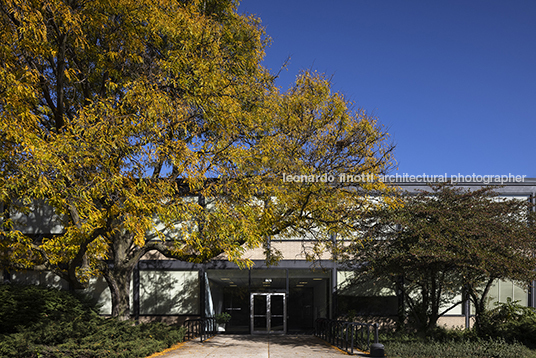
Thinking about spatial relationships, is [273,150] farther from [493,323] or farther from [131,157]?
[493,323]

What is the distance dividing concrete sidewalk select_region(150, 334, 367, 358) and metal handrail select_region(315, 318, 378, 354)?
0.34 metres

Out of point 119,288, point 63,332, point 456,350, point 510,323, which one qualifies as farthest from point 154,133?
point 510,323

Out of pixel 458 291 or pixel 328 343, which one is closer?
pixel 328 343

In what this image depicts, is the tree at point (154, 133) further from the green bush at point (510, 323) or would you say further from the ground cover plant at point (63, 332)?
the green bush at point (510, 323)

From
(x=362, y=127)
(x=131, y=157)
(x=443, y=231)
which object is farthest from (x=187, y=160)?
(x=443, y=231)

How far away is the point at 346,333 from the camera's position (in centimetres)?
1265

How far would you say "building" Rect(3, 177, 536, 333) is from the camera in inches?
734

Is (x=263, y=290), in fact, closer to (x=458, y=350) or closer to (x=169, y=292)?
(x=169, y=292)

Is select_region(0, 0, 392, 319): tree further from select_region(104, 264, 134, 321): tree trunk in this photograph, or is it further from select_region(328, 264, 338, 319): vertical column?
select_region(328, 264, 338, 319): vertical column

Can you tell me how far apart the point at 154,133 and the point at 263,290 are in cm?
1188

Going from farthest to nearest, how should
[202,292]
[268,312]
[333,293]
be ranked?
1. [268,312]
2. [333,293]
3. [202,292]

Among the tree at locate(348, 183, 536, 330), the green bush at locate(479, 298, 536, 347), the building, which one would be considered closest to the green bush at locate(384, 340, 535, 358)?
the green bush at locate(479, 298, 536, 347)

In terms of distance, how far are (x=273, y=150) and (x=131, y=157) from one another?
14.5ft

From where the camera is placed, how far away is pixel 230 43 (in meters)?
14.2
